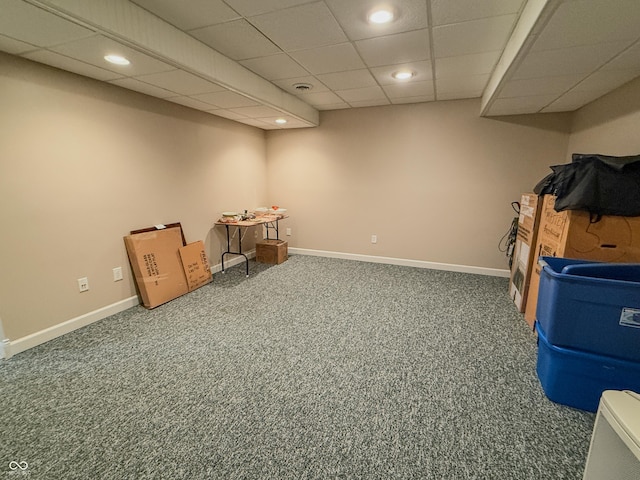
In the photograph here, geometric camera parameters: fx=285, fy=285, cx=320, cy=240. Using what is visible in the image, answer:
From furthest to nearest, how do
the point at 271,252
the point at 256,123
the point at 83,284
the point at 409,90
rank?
the point at 271,252, the point at 256,123, the point at 409,90, the point at 83,284

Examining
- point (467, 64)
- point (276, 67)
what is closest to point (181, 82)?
point (276, 67)

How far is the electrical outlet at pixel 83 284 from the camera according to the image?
2.62 m

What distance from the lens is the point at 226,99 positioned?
10.2 ft

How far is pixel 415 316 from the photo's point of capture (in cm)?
286

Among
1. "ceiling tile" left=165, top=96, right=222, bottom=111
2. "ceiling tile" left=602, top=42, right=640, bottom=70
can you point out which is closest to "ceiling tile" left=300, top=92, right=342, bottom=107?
"ceiling tile" left=165, top=96, right=222, bottom=111

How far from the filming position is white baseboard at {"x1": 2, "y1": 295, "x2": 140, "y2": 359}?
2210mm

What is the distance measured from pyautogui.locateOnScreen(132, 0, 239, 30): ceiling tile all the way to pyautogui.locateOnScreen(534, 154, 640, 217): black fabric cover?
267 cm

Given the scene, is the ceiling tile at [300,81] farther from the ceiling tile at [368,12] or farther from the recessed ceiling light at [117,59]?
the recessed ceiling light at [117,59]

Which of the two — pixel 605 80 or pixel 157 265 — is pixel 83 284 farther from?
pixel 605 80

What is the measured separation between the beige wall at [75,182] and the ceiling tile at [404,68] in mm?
2315

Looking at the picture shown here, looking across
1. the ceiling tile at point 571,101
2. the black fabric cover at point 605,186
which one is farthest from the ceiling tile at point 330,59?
the ceiling tile at point 571,101

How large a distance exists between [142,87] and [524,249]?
4.19m

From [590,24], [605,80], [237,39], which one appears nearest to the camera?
[590,24]

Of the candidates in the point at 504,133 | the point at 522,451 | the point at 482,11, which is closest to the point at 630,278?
the point at 522,451
